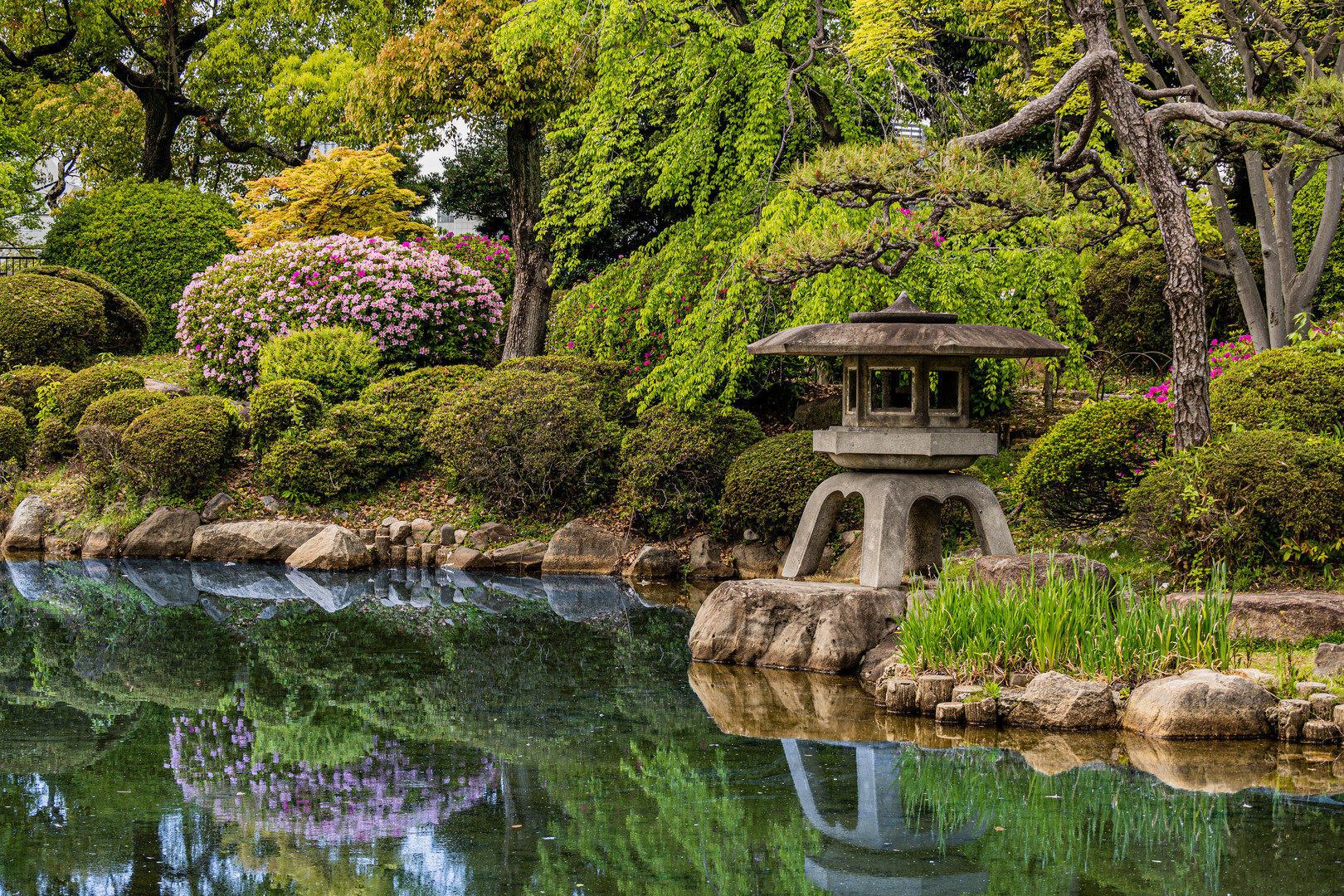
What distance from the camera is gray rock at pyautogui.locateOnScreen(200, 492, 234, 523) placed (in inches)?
512

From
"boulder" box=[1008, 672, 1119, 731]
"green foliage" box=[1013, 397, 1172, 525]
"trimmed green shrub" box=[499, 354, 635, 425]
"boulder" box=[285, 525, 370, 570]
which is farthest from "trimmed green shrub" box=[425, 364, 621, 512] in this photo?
"boulder" box=[1008, 672, 1119, 731]

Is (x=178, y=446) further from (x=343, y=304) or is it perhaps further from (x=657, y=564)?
(x=657, y=564)

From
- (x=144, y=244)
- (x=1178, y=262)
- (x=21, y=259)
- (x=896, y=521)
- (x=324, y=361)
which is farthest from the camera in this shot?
(x=21, y=259)

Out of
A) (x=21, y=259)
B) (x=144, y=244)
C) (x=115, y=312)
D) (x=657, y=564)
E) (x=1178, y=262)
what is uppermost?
(x=144, y=244)

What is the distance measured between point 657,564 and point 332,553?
3.34m

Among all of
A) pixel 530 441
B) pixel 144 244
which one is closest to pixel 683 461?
pixel 530 441

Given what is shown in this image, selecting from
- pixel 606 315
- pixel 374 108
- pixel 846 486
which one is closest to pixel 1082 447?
pixel 846 486

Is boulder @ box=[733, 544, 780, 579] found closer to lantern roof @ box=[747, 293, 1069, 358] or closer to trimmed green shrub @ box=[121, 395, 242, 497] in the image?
lantern roof @ box=[747, 293, 1069, 358]

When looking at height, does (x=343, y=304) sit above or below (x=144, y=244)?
below

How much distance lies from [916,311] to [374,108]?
8.29 metres

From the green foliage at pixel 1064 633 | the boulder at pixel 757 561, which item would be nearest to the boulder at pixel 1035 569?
the green foliage at pixel 1064 633

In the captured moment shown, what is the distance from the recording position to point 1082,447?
29.7ft

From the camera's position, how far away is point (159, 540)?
12648 millimetres

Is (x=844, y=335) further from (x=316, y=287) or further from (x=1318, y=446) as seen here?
(x=316, y=287)
